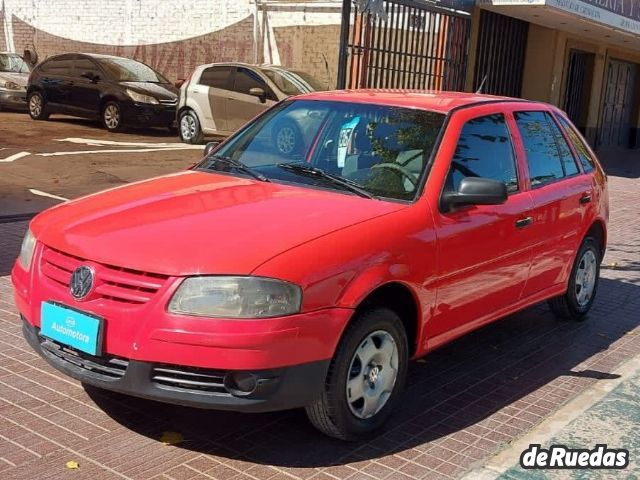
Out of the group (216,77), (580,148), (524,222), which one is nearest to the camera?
(524,222)

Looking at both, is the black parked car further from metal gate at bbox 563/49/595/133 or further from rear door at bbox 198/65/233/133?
metal gate at bbox 563/49/595/133

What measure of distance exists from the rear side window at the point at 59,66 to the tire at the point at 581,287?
14.4 meters

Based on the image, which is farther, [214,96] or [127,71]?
[127,71]

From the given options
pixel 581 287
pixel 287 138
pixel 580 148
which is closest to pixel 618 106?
pixel 580 148

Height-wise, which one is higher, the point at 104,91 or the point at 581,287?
the point at 104,91

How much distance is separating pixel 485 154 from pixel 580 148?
1666 millimetres

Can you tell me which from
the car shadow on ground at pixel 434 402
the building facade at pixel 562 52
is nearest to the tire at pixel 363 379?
the car shadow on ground at pixel 434 402

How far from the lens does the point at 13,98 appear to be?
20.4m

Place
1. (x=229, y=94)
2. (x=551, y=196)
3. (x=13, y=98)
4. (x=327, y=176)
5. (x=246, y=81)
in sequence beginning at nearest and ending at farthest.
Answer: (x=327, y=176)
(x=551, y=196)
(x=246, y=81)
(x=229, y=94)
(x=13, y=98)

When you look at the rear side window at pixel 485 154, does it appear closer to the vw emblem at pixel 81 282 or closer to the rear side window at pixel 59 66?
the vw emblem at pixel 81 282

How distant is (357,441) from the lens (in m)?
4.02

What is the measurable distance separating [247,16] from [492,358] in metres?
16.3

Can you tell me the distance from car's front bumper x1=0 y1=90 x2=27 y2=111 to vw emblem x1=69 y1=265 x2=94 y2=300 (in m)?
18.1

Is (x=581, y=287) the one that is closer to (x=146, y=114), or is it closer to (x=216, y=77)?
(x=216, y=77)
